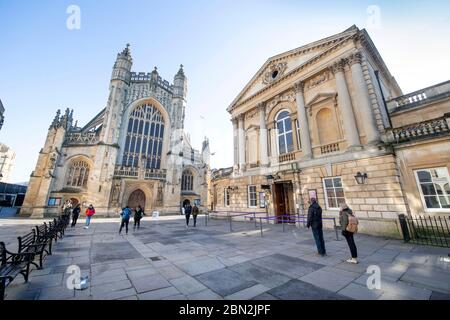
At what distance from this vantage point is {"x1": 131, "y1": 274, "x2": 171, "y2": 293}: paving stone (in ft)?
11.2

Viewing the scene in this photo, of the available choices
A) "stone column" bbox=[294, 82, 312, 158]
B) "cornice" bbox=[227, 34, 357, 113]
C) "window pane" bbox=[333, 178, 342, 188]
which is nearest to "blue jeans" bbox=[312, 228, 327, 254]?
"window pane" bbox=[333, 178, 342, 188]

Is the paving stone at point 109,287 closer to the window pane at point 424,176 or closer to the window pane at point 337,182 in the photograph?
the window pane at point 337,182

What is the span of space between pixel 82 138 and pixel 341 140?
104 ft

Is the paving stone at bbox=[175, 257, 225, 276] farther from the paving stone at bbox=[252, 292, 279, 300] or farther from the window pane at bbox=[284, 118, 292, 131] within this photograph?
the window pane at bbox=[284, 118, 292, 131]

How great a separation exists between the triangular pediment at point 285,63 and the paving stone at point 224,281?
48.4ft

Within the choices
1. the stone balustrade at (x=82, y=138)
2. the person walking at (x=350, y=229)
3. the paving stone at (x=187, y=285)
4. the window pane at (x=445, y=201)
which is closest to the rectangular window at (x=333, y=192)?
the window pane at (x=445, y=201)

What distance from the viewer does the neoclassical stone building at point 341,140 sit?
820cm

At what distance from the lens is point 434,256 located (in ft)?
17.1

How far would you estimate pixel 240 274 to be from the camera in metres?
4.11

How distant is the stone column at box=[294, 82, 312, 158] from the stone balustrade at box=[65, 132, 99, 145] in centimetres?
2729
